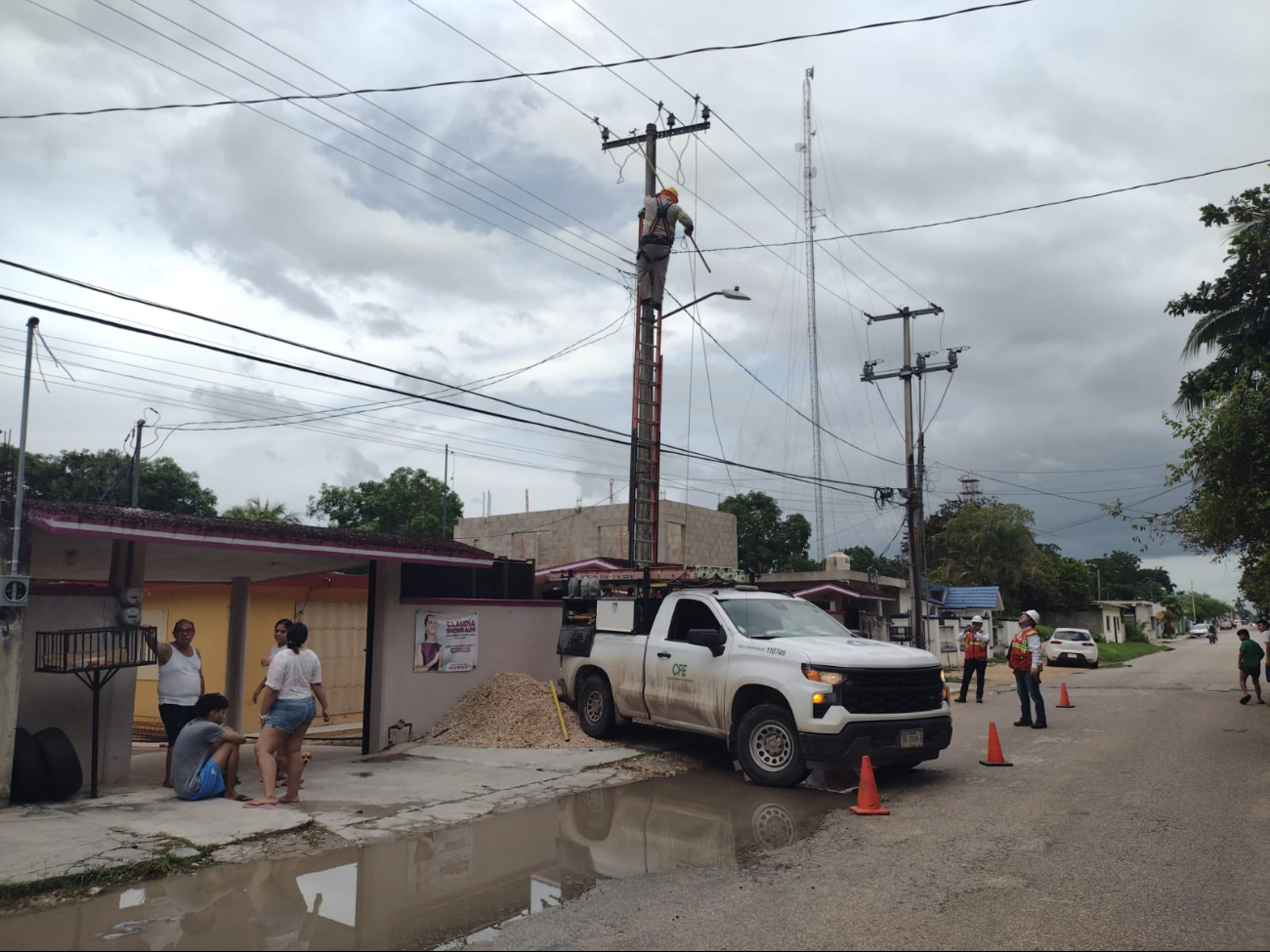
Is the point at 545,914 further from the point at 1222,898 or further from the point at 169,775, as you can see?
the point at 169,775

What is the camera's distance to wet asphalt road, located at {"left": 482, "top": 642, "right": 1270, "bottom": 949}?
16.8 feet

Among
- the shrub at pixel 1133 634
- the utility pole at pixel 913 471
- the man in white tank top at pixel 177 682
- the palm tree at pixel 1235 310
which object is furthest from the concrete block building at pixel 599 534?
the shrub at pixel 1133 634

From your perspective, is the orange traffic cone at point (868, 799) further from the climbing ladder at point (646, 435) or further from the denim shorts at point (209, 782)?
the climbing ladder at point (646, 435)

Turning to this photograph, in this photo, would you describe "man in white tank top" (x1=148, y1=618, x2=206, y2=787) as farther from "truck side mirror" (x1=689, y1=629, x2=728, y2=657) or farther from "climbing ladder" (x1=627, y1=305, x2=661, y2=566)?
"climbing ladder" (x1=627, y1=305, x2=661, y2=566)

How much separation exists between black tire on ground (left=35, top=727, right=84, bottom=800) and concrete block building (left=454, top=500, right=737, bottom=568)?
99.9 feet

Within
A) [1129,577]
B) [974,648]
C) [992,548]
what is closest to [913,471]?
[974,648]

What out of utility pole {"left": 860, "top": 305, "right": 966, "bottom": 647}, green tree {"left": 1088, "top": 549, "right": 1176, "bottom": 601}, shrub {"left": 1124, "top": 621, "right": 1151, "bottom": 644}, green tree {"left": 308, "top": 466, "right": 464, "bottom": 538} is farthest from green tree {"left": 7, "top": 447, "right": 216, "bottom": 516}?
green tree {"left": 1088, "top": 549, "right": 1176, "bottom": 601}

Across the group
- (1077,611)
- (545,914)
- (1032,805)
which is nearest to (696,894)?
(545,914)

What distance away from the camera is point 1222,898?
566 cm

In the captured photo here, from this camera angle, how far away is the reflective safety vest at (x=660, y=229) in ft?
54.1

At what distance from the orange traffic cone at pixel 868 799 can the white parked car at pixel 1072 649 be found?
3044 cm

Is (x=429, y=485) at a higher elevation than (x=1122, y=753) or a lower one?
higher

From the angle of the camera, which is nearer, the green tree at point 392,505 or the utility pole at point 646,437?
the utility pole at point 646,437

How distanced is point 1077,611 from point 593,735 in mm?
61276
